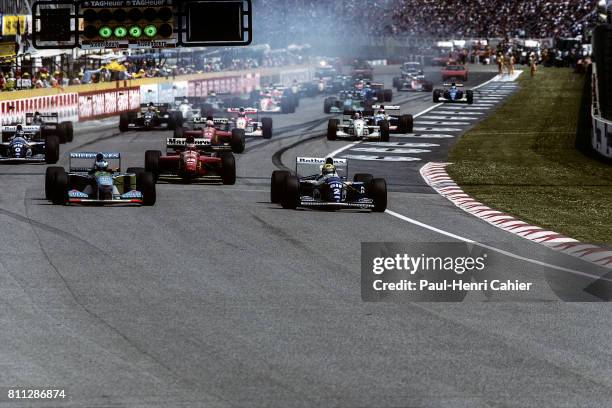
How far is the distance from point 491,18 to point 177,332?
105m

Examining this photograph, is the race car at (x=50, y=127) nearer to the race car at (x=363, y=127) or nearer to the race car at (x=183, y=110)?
the race car at (x=183, y=110)

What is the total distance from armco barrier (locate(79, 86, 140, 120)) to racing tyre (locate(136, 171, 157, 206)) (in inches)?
1052

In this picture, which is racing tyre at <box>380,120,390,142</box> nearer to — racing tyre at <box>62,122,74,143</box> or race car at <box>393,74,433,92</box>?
racing tyre at <box>62,122,74,143</box>

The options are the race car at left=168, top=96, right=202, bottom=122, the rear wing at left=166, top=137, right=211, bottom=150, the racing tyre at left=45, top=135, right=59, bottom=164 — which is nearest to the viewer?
the rear wing at left=166, top=137, right=211, bottom=150

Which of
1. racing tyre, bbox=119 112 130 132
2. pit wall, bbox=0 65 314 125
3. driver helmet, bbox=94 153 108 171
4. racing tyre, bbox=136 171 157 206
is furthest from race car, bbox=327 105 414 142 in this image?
driver helmet, bbox=94 153 108 171

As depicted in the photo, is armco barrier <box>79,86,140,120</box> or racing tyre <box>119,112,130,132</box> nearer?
racing tyre <box>119,112,130,132</box>

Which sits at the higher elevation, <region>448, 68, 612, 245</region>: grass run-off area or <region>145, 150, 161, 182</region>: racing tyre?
<region>145, 150, 161, 182</region>: racing tyre

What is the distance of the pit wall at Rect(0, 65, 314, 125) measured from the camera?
140 feet

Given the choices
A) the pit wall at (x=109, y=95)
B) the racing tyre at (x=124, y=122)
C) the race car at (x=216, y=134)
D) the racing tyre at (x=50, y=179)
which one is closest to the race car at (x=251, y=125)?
the race car at (x=216, y=134)

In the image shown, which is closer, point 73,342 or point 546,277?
point 73,342

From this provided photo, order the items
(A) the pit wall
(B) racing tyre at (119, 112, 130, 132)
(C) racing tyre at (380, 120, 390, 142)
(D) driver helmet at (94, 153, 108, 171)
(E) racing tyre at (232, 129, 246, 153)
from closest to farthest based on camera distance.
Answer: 1. (D) driver helmet at (94, 153, 108, 171)
2. (E) racing tyre at (232, 129, 246, 153)
3. (C) racing tyre at (380, 120, 390, 142)
4. (B) racing tyre at (119, 112, 130, 132)
5. (A) the pit wall

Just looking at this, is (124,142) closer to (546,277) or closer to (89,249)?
(89,249)

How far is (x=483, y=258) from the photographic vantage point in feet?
56.1

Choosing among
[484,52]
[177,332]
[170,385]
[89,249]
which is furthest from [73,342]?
→ [484,52]
